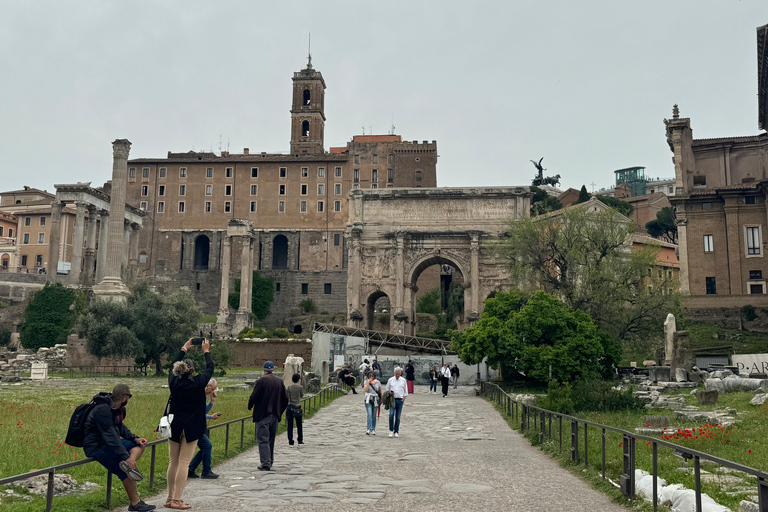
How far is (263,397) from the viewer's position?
10250 mm

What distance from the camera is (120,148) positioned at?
146ft

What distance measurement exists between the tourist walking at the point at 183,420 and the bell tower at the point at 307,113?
75.8 metres

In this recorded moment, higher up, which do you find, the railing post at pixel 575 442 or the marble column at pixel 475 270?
the marble column at pixel 475 270

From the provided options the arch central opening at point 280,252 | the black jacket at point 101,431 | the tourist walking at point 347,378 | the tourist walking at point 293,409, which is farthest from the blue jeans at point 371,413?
the arch central opening at point 280,252

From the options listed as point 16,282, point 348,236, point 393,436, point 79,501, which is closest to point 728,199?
point 348,236

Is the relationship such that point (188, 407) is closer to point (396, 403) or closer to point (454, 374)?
point (396, 403)

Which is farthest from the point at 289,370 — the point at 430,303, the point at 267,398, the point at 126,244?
the point at 430,303

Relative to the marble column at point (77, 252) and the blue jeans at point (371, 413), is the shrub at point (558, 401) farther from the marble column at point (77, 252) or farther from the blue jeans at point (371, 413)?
the marble column at point (77, 252)

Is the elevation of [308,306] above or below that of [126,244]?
below

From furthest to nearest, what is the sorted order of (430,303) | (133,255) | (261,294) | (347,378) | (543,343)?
1. (261,294)
2. (430,303)
3. (133,255)
4. (347,378)
5. (543,343)

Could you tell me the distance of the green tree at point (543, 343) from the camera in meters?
23.2

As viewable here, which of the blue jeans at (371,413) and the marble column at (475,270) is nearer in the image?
the blue jeans at (371,413)

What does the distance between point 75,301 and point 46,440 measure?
128ft

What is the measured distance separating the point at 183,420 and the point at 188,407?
151 mm
